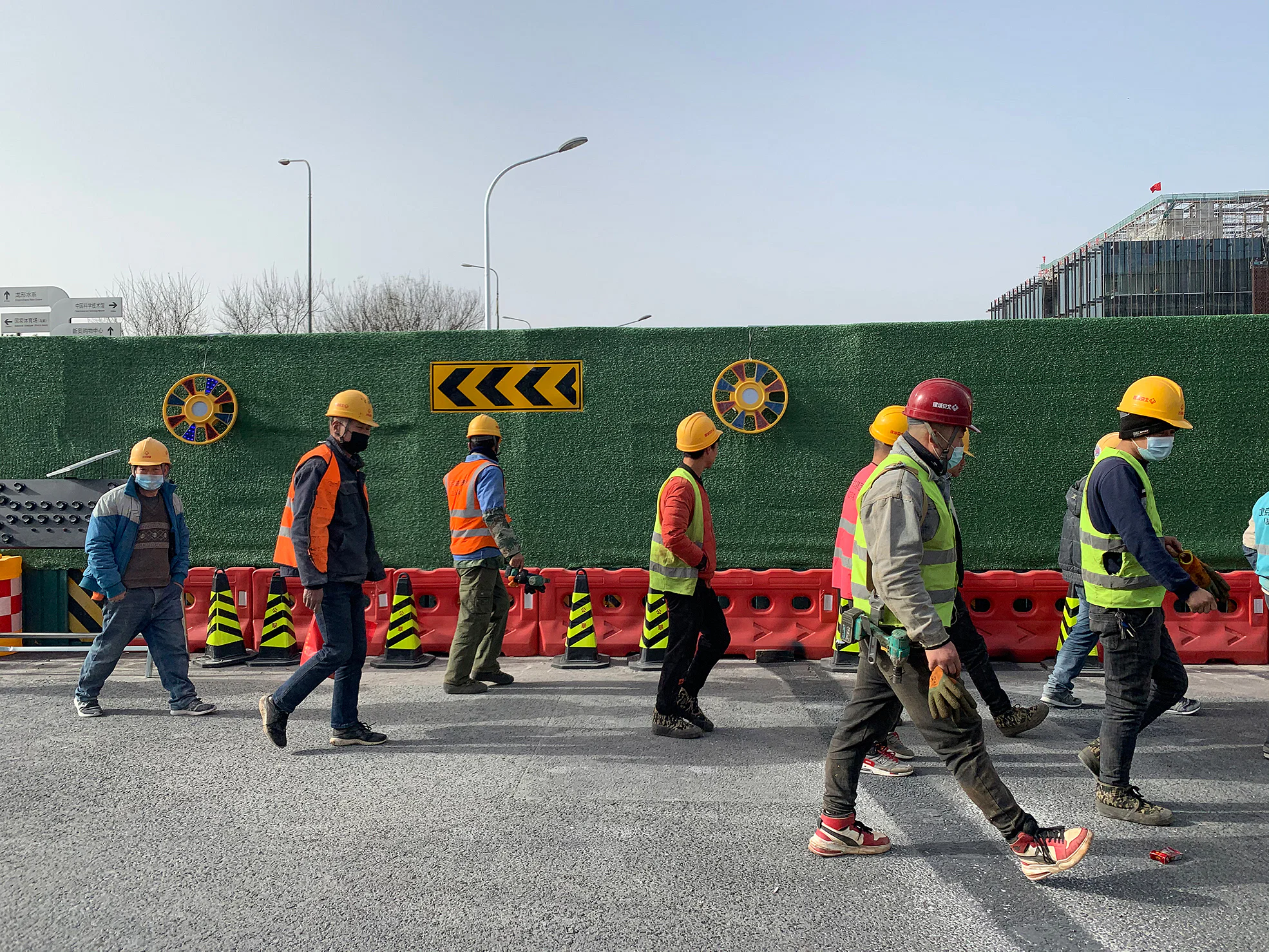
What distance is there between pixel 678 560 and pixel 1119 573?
2.53m

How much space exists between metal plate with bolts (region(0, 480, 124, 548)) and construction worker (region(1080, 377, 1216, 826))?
8316mm

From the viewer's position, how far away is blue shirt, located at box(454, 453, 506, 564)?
7.43 metres

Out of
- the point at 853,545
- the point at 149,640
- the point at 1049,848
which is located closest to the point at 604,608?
the point at 149,640

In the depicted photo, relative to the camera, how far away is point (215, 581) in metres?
9.25

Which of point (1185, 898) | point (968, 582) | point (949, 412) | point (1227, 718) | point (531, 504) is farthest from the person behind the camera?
point (531, 504)

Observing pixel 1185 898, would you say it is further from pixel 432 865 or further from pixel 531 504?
pixel 531 504

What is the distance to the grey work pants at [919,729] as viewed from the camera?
A: 13.4 feet

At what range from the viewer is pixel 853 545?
5695mm

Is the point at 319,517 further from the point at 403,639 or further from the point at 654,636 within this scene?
the point at 654,636

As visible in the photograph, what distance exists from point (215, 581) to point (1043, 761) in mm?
7232

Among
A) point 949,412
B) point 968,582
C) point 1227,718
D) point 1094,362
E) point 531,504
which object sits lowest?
point 1227,718

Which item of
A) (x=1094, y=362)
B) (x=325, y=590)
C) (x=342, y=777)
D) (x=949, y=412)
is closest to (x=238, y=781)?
(x=342, y=777)

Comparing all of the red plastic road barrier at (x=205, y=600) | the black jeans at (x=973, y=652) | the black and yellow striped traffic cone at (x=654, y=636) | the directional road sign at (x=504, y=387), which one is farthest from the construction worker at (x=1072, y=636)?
the red plastic road barrier at (x=205, y=600)

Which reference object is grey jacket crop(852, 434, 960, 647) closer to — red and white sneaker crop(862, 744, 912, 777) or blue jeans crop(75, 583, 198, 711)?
red and white sneaker crop(862, 744, 912, 777)
